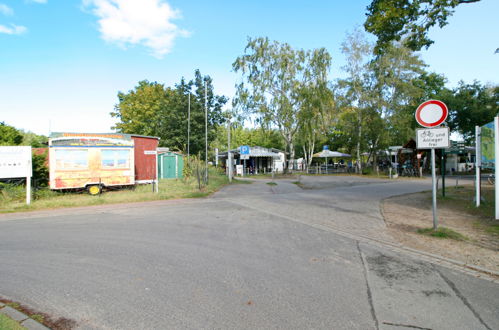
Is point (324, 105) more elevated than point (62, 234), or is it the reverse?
point (324, 105)

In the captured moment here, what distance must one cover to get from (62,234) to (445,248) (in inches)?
317

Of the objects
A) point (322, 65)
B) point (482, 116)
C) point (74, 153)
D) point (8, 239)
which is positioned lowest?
point (8, 239)

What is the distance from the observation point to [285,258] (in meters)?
4.96

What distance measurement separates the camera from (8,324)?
112 inches

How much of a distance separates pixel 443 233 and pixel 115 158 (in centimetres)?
1433

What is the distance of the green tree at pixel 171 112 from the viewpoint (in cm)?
3778

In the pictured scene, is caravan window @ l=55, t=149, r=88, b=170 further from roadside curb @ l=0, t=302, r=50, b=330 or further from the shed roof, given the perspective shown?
the shed roof

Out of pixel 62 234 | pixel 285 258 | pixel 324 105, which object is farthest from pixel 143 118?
pixel 285 258

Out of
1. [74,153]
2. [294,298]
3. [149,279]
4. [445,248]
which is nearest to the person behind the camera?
[294,298]

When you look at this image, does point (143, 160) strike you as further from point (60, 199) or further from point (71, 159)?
point (60, 199)

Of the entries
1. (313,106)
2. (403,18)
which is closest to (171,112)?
(313,106)

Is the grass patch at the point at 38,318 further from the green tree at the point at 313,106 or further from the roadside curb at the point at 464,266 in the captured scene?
the green tree at the point at 313,106

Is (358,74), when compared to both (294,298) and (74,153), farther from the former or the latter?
(294,298)

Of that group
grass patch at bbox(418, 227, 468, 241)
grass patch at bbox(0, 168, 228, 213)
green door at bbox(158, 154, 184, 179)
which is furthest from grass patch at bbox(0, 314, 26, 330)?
green door at bbox(158, 154, 184, 179)
